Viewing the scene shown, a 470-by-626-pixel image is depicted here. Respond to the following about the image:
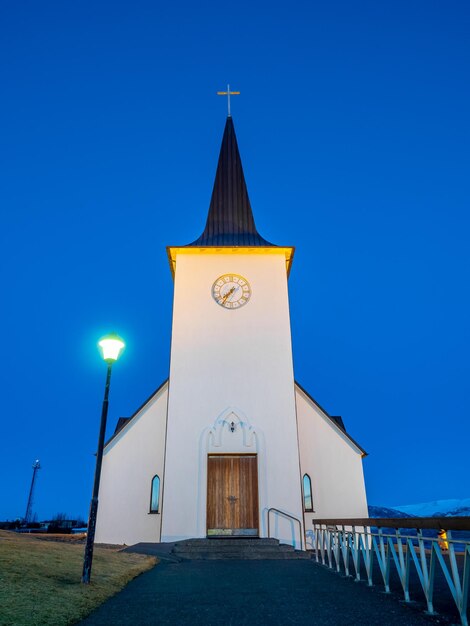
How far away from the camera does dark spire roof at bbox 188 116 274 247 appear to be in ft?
69.6

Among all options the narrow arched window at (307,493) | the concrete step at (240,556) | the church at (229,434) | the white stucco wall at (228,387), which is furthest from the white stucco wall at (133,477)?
the narrow arched window at (307,493)

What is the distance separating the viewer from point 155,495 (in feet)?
61.0

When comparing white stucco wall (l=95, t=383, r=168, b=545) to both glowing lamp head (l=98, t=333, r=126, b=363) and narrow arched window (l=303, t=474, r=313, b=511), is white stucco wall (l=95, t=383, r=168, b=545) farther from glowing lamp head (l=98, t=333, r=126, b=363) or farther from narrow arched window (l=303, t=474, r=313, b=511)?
glowing lamp head (l=98, t=333, r=126, b=363)

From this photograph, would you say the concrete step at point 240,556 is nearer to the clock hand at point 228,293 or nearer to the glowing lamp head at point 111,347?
the glowing lamp head at point 111,347

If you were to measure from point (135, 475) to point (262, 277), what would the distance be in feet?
32.7

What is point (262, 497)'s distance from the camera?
1612 centimetres

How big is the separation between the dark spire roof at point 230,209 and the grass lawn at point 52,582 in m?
13.6

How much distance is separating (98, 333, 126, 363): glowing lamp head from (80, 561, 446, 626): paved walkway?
13.7 ft

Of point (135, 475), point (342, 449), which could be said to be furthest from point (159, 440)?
point (342, 449)

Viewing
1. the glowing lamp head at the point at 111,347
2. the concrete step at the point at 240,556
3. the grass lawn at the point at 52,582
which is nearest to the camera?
the grass lawn at the point at 52,582

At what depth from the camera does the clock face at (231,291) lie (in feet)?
63.8

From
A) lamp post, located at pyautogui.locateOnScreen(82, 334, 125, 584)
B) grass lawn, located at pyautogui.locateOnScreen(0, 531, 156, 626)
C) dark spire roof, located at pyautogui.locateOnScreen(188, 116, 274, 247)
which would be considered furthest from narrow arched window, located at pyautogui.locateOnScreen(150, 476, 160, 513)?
lamp post, located at pyautogui.locateOnScreen(82, 334, 125, 584)

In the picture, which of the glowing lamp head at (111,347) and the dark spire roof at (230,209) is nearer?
the glowing lamp head at (111,347)

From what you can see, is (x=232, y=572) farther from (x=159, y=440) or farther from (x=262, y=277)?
(x=262, y=277)
